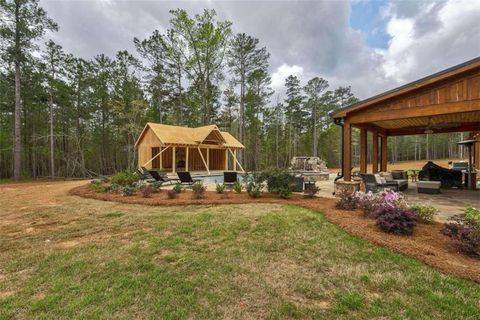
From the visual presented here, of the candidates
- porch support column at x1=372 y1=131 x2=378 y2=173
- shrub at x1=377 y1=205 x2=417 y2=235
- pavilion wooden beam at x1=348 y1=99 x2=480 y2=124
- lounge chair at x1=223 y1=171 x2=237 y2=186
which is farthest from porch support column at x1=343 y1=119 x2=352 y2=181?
lounge chair at x1=223 y1=171 x2=237 y2=186

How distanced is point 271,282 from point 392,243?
7.59ft

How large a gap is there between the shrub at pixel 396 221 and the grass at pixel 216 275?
79cm

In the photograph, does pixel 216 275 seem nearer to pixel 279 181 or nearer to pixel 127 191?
pixel 279 181

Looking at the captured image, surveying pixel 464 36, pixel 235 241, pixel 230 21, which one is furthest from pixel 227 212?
pixel 230 21

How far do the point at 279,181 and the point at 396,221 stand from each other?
11.7 ft

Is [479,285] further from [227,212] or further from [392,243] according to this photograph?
[227,212]

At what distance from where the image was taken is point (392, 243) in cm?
360

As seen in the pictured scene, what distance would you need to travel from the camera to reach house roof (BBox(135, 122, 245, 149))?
15503mm

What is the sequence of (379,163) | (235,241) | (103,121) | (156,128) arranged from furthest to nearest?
(103,121) → (156,128) → (379,163) → (235,241)

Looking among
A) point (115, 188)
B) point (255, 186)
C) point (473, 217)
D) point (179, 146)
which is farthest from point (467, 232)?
point (179, 146)

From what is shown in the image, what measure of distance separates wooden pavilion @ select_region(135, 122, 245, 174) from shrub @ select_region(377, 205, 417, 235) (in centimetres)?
1317

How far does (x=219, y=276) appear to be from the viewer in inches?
112

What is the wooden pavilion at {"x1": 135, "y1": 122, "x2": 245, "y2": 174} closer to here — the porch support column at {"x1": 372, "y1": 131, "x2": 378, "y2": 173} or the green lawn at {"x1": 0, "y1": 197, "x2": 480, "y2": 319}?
the porch support column at {"x1": 372, "y1": 131, "x2": 378, "y2": 173}

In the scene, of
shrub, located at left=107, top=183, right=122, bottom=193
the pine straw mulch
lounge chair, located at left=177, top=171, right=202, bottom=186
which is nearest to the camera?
the pine straw mulch
